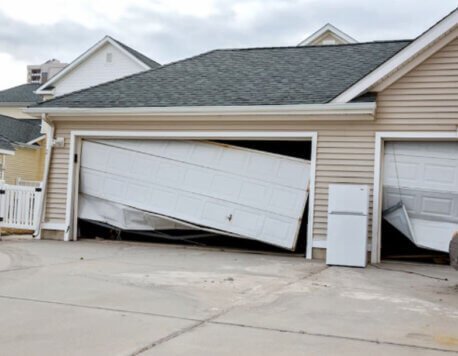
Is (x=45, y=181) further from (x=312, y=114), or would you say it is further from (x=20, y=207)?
(x=312, y=114)

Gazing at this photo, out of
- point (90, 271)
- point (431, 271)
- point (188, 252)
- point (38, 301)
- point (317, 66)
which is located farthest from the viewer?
point (317, 66)

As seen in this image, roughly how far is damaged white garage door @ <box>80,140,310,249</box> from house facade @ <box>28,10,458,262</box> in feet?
0.94

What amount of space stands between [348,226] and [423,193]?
163 centimetres

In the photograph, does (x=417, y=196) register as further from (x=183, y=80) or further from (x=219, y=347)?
(x=219, y=347)

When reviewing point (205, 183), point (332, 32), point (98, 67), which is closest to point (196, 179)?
point (205, 183)

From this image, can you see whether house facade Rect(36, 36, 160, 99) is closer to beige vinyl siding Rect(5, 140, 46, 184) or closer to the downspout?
beige vinyl siding Rect(5, 140, 46, 184)

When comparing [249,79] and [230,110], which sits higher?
[249,79]

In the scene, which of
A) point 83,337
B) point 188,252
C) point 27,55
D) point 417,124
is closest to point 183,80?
point 188,252

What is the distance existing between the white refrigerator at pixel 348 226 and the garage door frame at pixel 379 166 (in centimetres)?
70

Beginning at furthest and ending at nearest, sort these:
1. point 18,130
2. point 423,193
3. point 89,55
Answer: point 18,130 → point 89,55 → point 423,193

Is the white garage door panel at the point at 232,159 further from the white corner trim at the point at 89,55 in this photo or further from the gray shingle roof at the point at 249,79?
the white corner trim at the point at 89,55

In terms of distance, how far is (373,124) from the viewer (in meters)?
9.23

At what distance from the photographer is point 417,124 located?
902 centimetres

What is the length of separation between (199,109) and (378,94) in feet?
10.6
